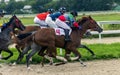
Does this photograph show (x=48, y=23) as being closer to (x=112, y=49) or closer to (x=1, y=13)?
(x=1, y=13)

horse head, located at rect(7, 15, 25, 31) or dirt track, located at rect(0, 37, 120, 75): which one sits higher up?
horse head, located at rect(7, 15, 25, 31)

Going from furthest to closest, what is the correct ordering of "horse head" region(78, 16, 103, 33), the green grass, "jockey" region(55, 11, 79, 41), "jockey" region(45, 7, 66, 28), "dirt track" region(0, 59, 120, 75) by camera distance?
the green grass, "horse head" region(78, 16, 103, 33), "jockey" region(45, 7, 66, 28), "jockey" region(55, 11, 79, 41), "dirt track" region(0, 59, 120, 75)

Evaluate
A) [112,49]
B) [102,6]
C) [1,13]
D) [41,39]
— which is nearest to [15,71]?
[41,39]

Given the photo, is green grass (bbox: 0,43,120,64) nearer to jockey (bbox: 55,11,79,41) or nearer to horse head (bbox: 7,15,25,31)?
horse head (bbox: 7,15,25,31)

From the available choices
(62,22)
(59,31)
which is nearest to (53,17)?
(62,22)

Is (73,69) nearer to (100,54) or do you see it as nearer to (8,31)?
(100,54)

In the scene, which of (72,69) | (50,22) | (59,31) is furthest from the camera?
(50,22)

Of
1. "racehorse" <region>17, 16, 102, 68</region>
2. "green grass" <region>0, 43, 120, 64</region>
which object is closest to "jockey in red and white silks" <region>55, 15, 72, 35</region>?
"racehorse" <region>17, 16, 102, 68</region>

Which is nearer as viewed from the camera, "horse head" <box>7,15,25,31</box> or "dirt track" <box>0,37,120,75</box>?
"dirt track" <box>0,37,120,75</box>

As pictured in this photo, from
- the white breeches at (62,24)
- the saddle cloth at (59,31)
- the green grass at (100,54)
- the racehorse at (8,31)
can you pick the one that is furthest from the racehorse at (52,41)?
the racehorse at (8,31)

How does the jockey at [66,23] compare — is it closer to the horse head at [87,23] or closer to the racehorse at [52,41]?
the racehorse at [52,41]

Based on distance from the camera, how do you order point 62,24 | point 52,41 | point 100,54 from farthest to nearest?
point 100,54 < point 62,24 < point 52,41

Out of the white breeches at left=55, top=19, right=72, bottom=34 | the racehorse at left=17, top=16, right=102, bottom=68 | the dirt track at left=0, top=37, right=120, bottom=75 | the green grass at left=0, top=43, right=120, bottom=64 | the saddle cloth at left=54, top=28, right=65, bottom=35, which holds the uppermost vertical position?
the white breeches at left=55, top=19, right=72, bottom=34

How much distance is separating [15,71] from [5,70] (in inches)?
15.1
